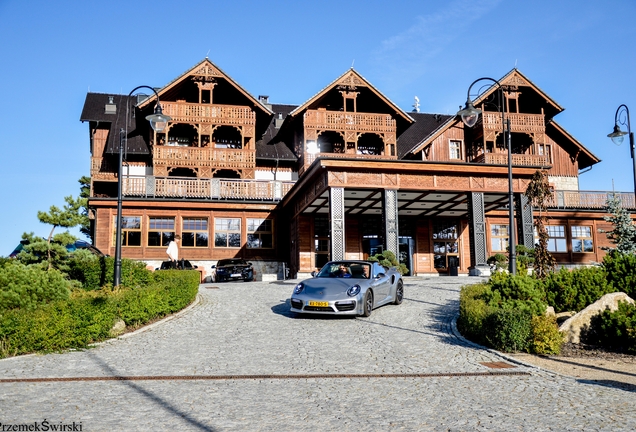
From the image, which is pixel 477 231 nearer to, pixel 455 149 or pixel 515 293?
pixel 515 293

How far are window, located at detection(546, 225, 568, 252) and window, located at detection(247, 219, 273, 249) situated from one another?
1675 centimetres

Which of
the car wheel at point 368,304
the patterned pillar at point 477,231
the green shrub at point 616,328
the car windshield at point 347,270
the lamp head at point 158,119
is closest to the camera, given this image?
the green shrub at point 616,328

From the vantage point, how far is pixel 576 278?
43.1 ft

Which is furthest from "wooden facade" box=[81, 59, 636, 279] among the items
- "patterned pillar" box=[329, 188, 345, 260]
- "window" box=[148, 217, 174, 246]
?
"patterned pillar" box=[329, 188, 345, 260]

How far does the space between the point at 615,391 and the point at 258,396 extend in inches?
182

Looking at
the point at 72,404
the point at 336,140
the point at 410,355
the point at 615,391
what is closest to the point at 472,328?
the point at 410,355

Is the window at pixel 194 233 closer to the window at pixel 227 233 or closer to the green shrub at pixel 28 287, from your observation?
the window at pixel 227 233

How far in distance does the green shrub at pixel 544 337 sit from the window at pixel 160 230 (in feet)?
73.2

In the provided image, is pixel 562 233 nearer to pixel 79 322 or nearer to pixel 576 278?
pixel 576 278

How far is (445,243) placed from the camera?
3114 cm

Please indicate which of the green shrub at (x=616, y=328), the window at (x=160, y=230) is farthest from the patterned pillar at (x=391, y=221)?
the window at (x=160, y=230)

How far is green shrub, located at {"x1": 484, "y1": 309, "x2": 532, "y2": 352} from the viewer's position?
9812 millimetres

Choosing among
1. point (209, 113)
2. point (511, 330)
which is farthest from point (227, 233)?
point (511, 330)

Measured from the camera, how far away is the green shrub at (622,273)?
1291cm
